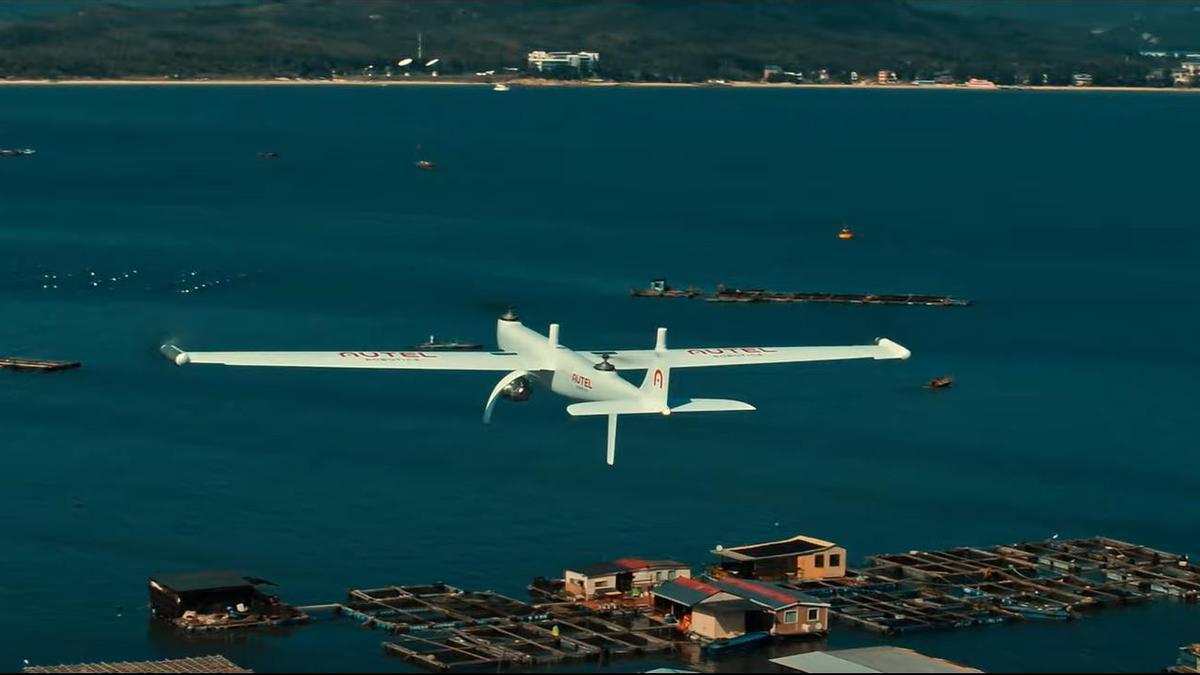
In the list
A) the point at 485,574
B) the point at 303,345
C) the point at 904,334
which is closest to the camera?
the point at 485,574

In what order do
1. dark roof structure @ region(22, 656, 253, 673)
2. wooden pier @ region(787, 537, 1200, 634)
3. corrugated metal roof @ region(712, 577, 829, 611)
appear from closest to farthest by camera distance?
dark roof structure @ region(22, 656, 253, 673) → corrugated metal roof @ region(712, 577, 829, 611) → wooden pier @ region(787, 537, 1200, 634)

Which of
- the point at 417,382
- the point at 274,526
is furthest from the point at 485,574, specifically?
the point at 417,382

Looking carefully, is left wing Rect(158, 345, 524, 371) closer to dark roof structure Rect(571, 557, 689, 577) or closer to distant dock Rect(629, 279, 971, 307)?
dark roof structure Rect(571, 557, 689, 577)

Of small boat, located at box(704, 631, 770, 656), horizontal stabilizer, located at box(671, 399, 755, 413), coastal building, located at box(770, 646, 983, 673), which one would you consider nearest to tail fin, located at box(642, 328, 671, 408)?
horizontal stabilizer, located at box(671, 399, 755, 413)

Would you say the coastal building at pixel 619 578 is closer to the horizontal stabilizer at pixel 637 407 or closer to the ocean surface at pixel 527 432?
the ocean surface at pixel 527 432

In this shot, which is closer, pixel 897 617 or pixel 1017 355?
pixel 897 617

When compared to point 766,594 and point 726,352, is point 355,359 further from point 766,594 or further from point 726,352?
point 766,594

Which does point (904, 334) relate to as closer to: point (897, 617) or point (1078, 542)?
point (1078, 542)
